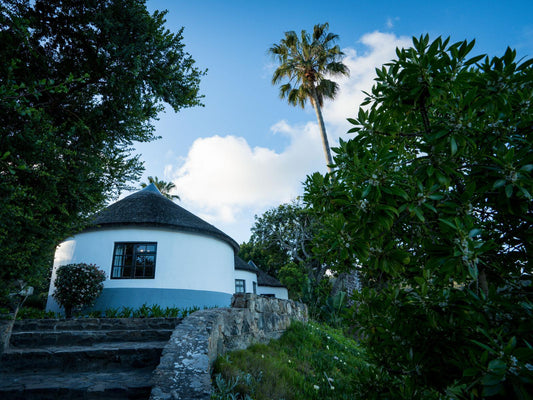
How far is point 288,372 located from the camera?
16.1 feet

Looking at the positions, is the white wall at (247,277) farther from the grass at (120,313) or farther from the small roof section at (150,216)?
the grass at (120,313)

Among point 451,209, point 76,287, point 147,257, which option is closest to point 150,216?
point 147,257

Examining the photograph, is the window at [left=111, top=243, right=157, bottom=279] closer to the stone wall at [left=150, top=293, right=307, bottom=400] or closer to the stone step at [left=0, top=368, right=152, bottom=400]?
the stone wall at [left=150, top=293, right=307, bottom=400]

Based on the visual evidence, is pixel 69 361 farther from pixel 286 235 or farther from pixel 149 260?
pixel 286 235

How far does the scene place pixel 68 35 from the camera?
6.43 meters

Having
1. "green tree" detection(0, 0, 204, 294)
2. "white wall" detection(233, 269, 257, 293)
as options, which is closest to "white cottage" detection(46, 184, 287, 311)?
"green tree" detection(0, 0, 204, 294)

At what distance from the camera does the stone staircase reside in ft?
11.7

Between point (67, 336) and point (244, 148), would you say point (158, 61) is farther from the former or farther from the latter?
point (244, 148)

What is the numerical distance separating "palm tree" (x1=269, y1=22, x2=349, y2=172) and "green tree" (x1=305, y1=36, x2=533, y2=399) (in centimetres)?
1654

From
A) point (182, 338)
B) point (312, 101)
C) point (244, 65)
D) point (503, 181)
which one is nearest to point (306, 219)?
point (312, 101)

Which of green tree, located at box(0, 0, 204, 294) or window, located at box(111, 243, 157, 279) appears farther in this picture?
window, located at box(111, 243, 157, 279)

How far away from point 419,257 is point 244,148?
15540 mm

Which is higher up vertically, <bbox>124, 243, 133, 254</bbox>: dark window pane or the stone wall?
<bbox>124, 243, 133, 254</bbox>: dark window pane

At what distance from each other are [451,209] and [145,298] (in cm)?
1213
